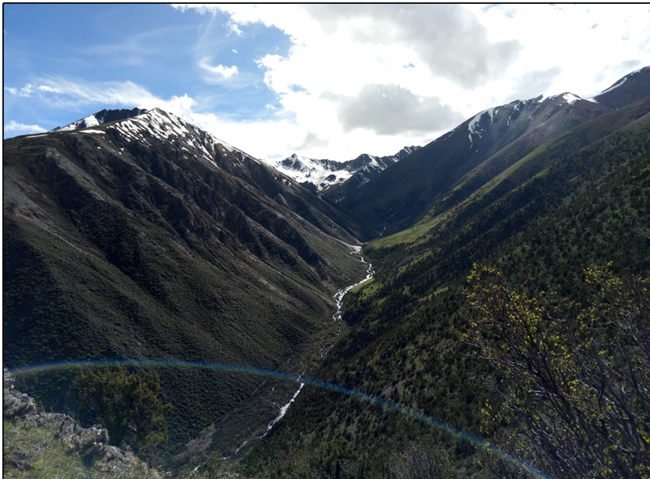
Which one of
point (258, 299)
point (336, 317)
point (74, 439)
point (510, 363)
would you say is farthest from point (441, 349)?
point (336, 317)

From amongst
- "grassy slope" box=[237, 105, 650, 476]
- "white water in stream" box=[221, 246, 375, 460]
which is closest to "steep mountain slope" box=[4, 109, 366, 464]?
"white water in stream" box=[221, 246, 375, 460]

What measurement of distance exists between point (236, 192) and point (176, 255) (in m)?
81.6

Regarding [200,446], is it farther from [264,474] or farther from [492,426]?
[492,426]

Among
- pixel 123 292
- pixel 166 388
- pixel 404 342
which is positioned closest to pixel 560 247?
pixel 404 342

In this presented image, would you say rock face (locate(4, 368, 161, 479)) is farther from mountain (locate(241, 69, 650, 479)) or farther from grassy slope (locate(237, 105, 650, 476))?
grassy slope (locate(237, 105, 650, 476))

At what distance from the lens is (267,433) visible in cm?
5381

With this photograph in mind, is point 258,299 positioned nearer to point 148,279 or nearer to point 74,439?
point 148,279

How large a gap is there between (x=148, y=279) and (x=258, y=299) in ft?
97.9

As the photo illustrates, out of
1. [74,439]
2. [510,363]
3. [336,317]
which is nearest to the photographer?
[510,363]

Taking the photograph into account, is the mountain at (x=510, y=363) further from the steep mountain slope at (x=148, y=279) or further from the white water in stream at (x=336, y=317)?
the steep mountain slope at (x=148, y=279)

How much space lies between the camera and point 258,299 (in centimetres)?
9606

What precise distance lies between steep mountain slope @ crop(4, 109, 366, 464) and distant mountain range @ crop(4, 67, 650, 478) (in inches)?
16.9

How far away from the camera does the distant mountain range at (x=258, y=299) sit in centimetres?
3912

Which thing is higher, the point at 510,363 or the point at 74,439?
the point at 510,363
